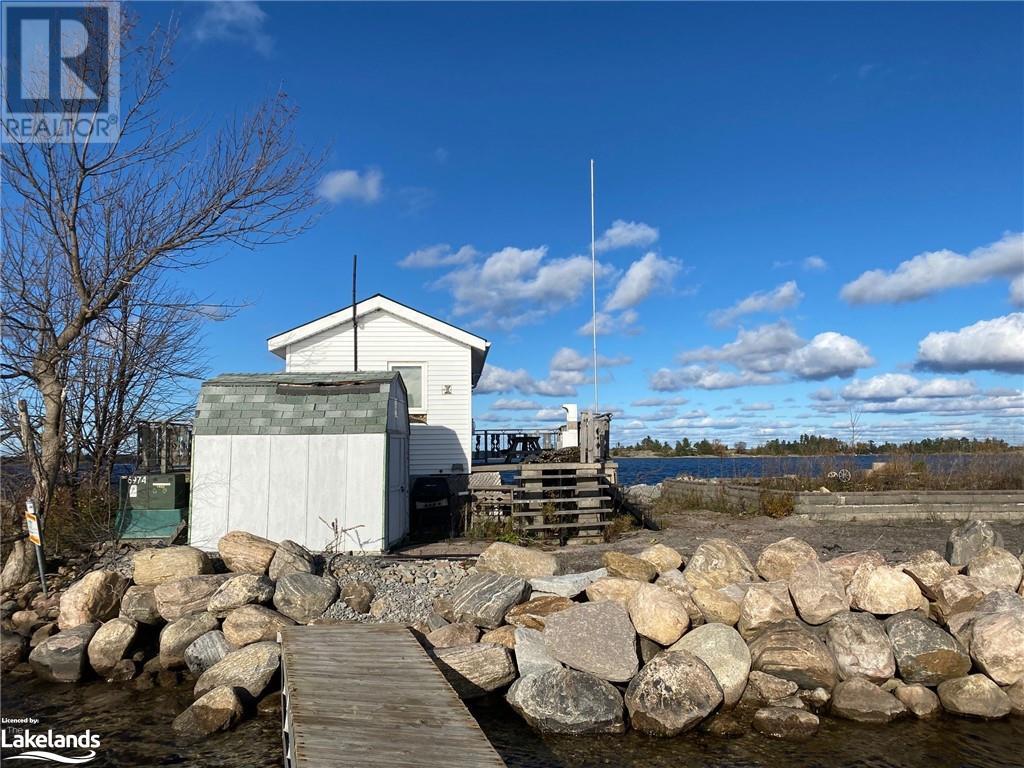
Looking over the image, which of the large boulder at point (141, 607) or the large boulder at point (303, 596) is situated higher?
the large boulder at point (303, 596)

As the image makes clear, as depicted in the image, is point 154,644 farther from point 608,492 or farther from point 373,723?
point 608,492

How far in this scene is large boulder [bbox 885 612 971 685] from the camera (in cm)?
804

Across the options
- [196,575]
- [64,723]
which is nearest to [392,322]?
[196,575]

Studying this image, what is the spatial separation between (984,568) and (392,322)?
13344 millimetres

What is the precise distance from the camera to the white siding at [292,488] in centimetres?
1209

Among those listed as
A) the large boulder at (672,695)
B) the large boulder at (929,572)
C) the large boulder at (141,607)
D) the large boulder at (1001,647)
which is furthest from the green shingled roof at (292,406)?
the large boulder at (1001,647)

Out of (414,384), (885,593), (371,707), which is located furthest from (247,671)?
(414,384)

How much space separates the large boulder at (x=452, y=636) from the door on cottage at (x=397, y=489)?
3.89 meters

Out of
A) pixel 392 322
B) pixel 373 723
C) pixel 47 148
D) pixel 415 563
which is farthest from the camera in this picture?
pixel 392 322

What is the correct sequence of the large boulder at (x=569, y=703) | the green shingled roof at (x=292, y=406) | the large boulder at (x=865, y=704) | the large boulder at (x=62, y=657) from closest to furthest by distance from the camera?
the large boulder at (x=569, y=703)
the large boulder at (x=865, y=704)
the large boulder at (x=62, y=657)
the green shingled roof at (x=292, y=406)

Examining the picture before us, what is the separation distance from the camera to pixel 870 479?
63.1ft

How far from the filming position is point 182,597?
9523mm

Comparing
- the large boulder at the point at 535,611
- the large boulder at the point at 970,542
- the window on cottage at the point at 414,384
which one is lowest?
the large boulder at the point at 535,611

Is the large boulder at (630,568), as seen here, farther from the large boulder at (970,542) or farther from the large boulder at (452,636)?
the large boulder at (970,542)
